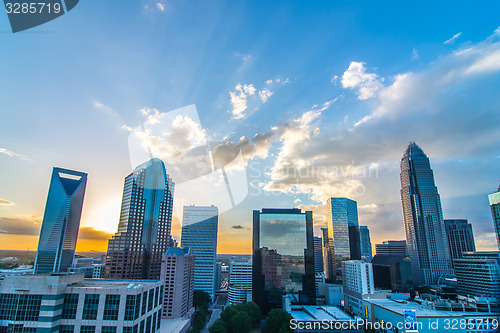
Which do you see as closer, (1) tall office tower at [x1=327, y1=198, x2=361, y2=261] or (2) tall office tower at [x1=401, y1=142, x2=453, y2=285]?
(2) tall office tower at [x1=401, y1=142, x2=453, y2=285]

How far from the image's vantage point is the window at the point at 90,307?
17.1 meters

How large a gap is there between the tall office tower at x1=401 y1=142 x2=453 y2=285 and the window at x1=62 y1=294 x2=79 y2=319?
280 ft

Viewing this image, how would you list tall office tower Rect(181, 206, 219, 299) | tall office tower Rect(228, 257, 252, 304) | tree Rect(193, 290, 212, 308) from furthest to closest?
tall office tower Rect(181, 206, 219, 299) < tall office tower Rect(228, 257, 252, 304) < tree Rect(193, 290, 212, 308)

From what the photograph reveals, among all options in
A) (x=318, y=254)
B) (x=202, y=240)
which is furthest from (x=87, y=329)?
(x=318, y=254)

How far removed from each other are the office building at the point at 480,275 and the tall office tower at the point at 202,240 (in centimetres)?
5066

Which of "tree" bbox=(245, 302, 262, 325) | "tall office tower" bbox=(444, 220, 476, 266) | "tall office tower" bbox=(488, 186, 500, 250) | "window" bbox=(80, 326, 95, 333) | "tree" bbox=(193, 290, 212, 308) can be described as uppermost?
"tall office tower" bbox=(488, 186, 500, 250)

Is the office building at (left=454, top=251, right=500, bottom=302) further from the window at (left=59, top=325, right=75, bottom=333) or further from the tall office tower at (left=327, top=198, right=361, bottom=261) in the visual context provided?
the window at (left=59, top=325, right=75, bottom=333)

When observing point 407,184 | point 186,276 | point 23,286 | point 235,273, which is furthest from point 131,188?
point 407,184

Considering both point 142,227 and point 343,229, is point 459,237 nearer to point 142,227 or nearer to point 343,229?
point 343,229

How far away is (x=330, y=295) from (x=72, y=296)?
43009 millimetres

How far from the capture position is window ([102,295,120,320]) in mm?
17141

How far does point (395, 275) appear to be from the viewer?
2484 inches

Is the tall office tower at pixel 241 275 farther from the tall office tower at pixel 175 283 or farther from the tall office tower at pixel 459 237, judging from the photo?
the tall office tower at pixel 459 237

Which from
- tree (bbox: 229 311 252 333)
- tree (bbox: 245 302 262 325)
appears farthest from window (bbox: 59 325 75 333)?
tree (bbox: 245 302 262 325)
